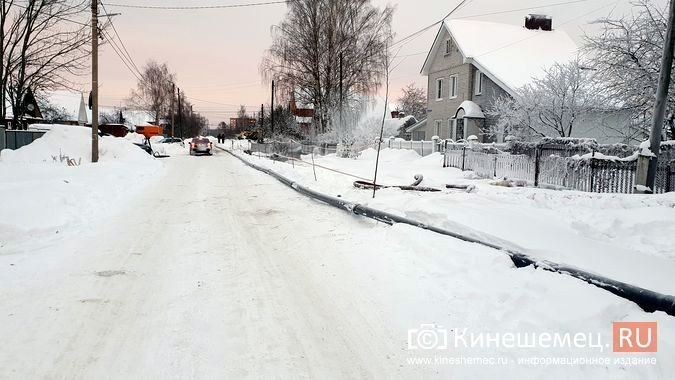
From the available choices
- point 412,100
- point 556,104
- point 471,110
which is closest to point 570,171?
Result: point 556,104

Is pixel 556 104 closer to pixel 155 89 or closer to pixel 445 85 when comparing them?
pixel 445 85

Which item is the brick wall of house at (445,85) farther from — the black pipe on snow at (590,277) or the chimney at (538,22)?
the black pipe on snow at (590,277)

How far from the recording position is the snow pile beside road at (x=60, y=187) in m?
7.38

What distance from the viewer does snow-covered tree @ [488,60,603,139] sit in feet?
66.2

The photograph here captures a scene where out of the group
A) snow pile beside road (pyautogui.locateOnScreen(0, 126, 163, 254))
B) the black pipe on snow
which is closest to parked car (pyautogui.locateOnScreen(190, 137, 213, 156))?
snow pile beside road (pyautogui.locateOnScreen(0, 126, 163, 254))

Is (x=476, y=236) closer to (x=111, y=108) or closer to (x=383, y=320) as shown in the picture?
(x=383, y=320)

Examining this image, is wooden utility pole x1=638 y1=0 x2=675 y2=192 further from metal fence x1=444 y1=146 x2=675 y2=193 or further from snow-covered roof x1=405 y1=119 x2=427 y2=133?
snow-covered roof x1=405 y1=119 x2=427 y2=133

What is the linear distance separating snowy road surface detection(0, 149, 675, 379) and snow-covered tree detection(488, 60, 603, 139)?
15.8m

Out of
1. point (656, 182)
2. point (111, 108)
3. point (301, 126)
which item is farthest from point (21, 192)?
point (111, 108)

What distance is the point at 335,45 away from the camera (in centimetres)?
3547

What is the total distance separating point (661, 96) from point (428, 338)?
9.39 m

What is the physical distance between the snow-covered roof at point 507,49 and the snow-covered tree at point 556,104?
13.7 feet
